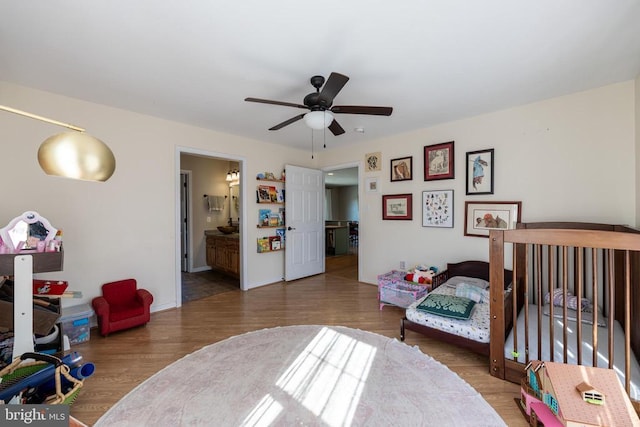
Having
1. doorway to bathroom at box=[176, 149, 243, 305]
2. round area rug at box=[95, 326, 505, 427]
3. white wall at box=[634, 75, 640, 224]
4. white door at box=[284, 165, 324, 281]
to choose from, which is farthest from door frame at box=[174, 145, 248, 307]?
white wall at box=[634, 75, 640, 224]

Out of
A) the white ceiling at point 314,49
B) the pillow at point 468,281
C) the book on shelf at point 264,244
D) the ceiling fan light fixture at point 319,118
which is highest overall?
the white ceiling at point 314,49

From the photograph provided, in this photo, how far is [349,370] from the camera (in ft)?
5.32

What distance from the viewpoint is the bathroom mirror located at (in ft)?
5.87

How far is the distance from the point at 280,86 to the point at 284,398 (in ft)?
8.02

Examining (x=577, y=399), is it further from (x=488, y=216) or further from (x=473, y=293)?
(x=488, y=216)

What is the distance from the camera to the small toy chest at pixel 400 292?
317 centimetres

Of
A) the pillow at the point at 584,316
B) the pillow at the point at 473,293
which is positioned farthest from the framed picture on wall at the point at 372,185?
the pillow at the point at 584,316

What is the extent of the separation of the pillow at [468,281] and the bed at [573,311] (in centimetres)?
41

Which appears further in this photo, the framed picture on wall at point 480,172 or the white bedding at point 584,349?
the framed picture on wall at point 480,172

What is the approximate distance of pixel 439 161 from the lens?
11.8ft

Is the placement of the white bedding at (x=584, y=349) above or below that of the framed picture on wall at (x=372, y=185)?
below

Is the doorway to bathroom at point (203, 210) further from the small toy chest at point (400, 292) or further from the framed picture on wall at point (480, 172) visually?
the framed picture on wall at point (480, 172)

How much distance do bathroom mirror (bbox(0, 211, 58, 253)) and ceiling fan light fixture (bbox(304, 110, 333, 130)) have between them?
2.20 m

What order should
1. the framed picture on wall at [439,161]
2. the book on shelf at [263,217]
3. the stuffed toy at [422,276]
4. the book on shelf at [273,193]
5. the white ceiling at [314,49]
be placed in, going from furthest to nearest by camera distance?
the book on shelf at [273,193], the book on shelf at [263,217], the framed picture on wall at [439,161], the stuffed toy at [422,276], the white ceiling at [314,49]
